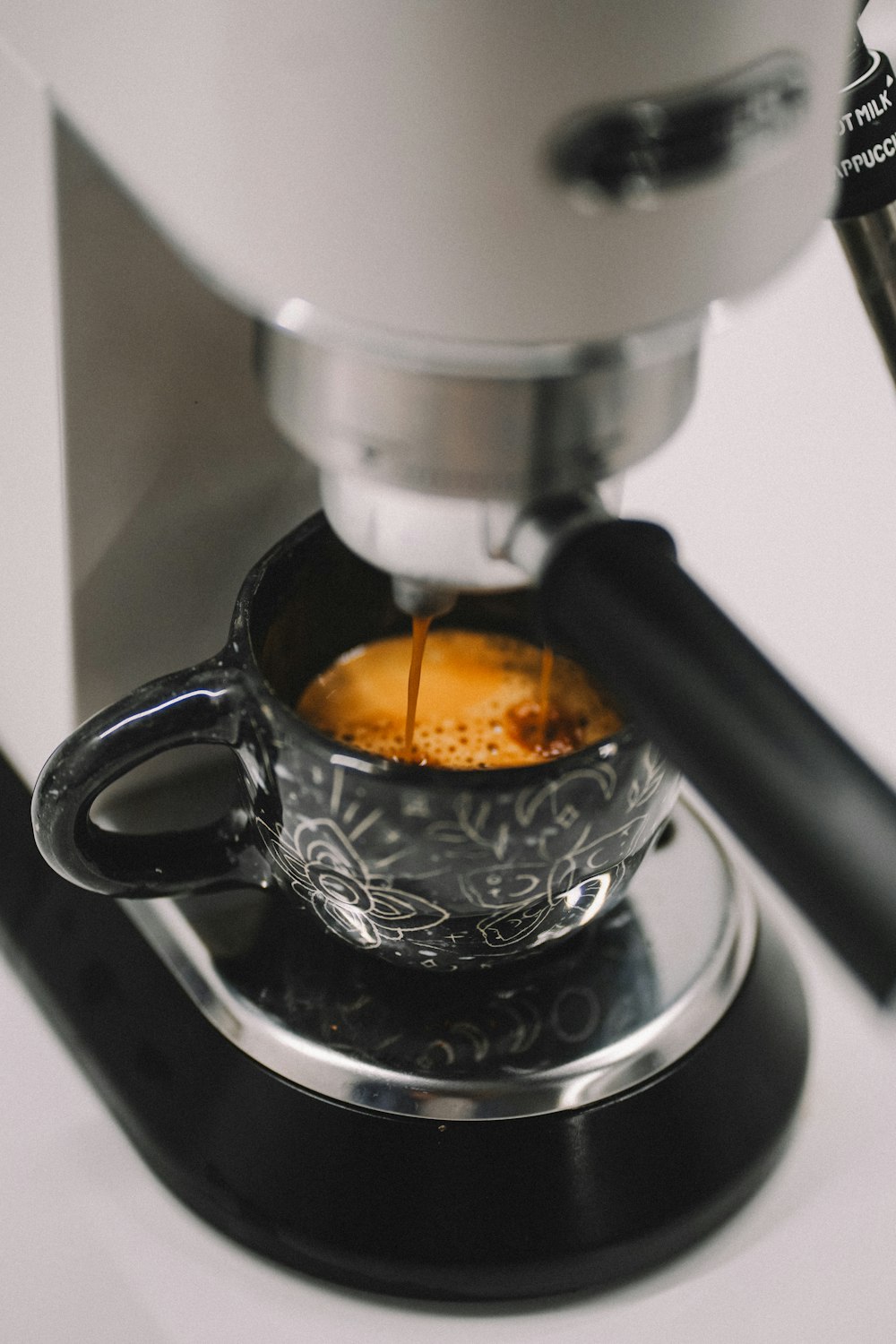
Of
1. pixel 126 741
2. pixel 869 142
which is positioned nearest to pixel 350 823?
pixel 126 741

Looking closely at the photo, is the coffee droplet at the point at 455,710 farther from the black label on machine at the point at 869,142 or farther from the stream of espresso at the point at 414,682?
the black label on machine at the point at 869,142

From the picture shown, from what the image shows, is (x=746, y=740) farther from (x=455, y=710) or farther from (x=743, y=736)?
(x=455, y=710)

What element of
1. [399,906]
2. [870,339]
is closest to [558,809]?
[399,906]

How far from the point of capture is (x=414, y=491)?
213 millimetres

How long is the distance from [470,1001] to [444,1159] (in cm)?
3

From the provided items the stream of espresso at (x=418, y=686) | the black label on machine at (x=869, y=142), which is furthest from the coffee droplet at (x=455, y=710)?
the black label on machine at (x=869, y=142)

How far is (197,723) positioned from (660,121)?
144 millimetres

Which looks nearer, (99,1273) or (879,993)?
(879,993)

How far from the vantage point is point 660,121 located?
0.18 meters

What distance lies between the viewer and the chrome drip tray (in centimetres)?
30

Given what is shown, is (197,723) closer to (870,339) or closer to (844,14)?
(844,14)

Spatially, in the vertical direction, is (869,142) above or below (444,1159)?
above

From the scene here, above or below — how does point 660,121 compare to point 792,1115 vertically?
above

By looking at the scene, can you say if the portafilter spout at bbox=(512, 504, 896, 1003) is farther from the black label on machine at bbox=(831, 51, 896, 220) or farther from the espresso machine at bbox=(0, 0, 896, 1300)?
the black label on machine at bbox=(831, 51, 896, 220)
